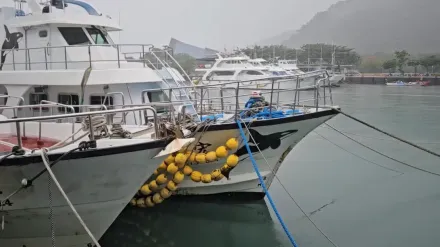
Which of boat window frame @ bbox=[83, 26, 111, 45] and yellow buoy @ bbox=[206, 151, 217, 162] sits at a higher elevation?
boat window frame @ bbox=[83, 26, 111, 45]

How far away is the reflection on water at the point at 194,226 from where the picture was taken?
8000 millimetres

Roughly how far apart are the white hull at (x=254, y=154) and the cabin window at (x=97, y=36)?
4.04 m

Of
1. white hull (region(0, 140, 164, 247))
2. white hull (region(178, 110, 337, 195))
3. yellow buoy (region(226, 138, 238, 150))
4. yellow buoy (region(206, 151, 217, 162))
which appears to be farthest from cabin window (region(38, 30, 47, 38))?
white hull (region(0, 140, 164, 247))

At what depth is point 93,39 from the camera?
417 inches

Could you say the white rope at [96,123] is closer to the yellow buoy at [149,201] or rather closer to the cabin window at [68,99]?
the yellow buoy at [149,201]

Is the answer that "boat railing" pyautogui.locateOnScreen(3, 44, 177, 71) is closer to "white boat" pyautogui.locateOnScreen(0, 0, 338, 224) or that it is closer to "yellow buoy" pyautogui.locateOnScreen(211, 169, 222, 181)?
"white boat" pyautogui.locateOnScreen(0, 0, 338, 224)

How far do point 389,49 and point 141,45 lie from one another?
555ft

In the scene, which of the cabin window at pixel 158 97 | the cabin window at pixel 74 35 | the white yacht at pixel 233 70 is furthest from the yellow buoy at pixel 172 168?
the white yacht at pixel 233 70

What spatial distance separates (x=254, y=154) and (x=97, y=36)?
482 cm

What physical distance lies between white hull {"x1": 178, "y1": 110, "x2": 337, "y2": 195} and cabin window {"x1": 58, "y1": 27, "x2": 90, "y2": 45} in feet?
13.4

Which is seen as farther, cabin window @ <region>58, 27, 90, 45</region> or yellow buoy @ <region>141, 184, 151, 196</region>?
cabin window @ <region>58, 27, 90, 45</region>

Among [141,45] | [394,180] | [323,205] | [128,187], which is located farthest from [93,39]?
[394,180]

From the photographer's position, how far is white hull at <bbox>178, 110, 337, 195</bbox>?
8.45m

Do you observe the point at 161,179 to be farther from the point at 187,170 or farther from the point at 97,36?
the point at 97,36
